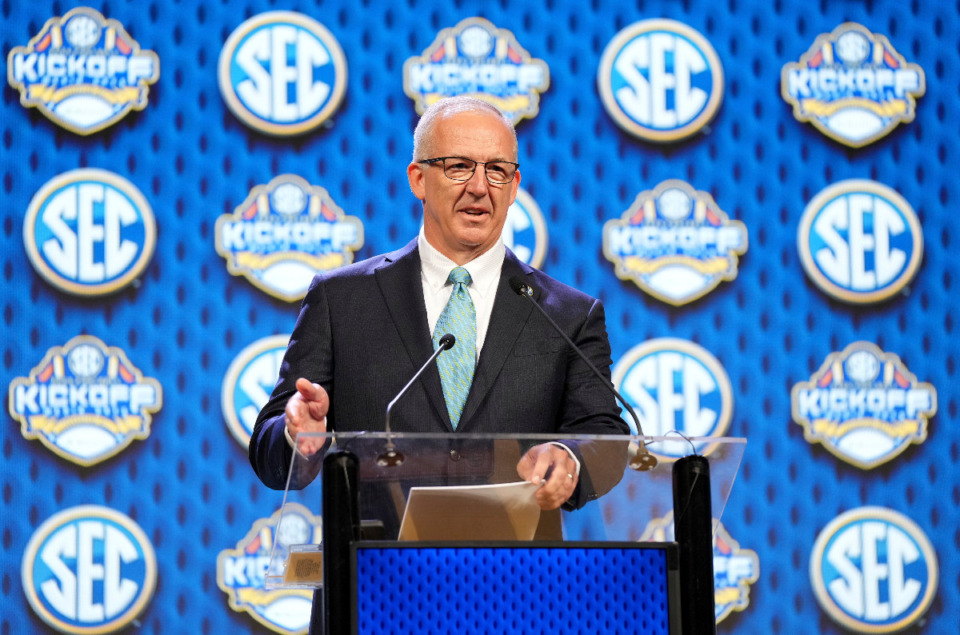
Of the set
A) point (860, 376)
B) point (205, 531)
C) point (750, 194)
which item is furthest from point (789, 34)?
point (205, 531)

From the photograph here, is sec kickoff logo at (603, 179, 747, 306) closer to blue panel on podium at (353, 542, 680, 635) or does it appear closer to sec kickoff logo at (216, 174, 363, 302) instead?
sec kickoff logo at (216, 174, 363, 302)

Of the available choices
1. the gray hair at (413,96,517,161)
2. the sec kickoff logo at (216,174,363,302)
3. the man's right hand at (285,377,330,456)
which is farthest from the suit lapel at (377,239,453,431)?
the sec kickoff logo at (216,174,363,302)

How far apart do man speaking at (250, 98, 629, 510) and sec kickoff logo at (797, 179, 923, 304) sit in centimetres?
158

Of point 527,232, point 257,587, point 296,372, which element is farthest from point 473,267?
point 257,587

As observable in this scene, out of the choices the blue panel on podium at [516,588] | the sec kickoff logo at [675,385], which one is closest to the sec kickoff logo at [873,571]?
the sec kickoff logo at [675,385]

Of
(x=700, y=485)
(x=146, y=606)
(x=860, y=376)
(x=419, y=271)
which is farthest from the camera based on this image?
(x=860, y=376)

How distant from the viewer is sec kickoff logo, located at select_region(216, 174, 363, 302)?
3.29 m

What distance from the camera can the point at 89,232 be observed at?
130 inches

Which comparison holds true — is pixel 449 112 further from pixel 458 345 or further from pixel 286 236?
pixel 286 236

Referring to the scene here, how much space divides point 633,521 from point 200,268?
2.18 m

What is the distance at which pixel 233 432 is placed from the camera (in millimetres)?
3240

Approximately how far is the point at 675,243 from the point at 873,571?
1180 mm

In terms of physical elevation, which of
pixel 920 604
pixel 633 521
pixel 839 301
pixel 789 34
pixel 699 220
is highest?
pixel 789 34

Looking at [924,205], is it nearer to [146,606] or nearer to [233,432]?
[233,432]
